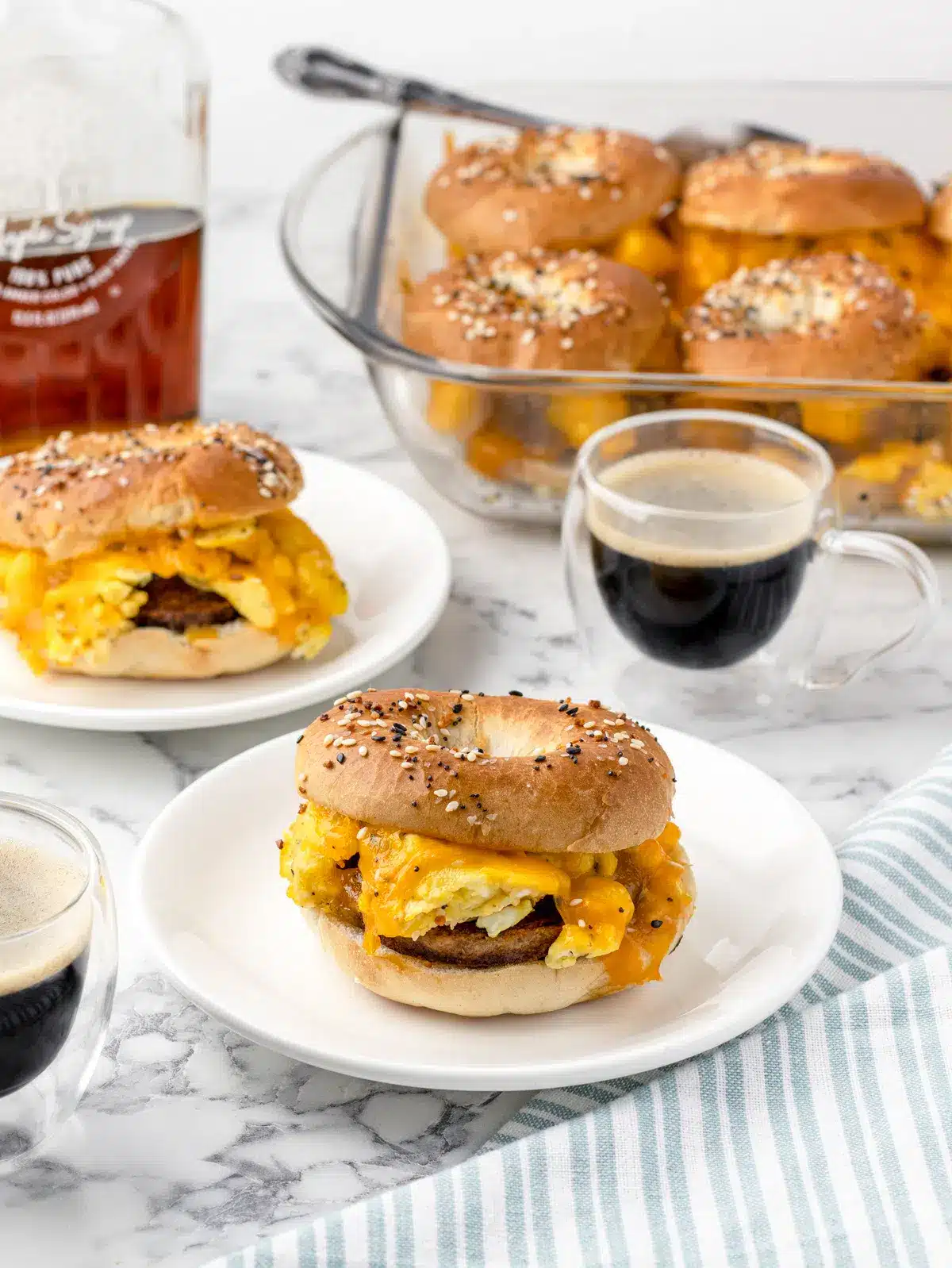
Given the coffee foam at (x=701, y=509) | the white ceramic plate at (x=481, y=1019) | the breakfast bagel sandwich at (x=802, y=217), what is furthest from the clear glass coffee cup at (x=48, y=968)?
the breakfast bagel sandwich at (x=802, y=217)

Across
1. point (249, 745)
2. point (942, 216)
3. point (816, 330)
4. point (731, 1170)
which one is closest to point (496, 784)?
point (731, 1170)

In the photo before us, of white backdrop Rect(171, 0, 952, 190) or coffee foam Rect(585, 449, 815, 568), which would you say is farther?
white backdrop Rect(171, 0, 952, 190)

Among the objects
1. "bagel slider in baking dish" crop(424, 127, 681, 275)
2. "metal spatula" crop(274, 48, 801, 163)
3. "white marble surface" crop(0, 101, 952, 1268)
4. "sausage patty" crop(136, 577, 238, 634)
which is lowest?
"white marble surface" crop(0, 101, 952, 1268)

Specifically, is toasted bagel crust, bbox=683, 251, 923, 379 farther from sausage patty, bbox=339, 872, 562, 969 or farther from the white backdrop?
the white backdrop

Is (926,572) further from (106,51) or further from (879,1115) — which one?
(106,51)

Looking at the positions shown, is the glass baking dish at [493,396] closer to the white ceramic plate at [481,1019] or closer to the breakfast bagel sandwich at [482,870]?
the white ceramic plate at [481,1019]

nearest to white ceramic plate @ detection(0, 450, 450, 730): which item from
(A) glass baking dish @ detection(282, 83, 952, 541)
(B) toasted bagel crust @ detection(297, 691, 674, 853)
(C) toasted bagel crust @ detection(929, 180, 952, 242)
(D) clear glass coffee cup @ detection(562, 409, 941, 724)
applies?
(A) glass baking dish @ detection(282, 83, 952, 541)

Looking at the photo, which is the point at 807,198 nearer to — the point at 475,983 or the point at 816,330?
the point at 816,330
